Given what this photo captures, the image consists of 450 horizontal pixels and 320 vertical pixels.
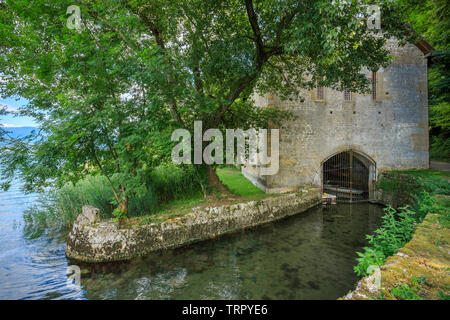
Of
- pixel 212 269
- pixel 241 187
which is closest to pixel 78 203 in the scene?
pixel 212 269

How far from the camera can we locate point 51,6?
6.39m

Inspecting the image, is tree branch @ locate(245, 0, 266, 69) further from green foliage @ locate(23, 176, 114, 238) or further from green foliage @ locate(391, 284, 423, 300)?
green foliage @ locate(23, 176, 114, 238)

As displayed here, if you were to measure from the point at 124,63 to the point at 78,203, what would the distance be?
226 inches

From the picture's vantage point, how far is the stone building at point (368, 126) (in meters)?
12.1

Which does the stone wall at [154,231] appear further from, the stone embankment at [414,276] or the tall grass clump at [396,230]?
the stone embankment at [414,276]

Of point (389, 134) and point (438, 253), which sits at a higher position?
point (389, 134)

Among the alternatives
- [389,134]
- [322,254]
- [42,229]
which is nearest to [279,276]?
[322,254]

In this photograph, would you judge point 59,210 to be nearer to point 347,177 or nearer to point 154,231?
point 154,231

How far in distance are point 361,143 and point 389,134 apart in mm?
1727

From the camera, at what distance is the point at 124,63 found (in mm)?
6527

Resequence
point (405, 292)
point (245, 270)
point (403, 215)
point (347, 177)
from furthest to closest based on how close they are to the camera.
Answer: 1. point (347, 177)
2. point (245, 270)
3. point (403, 215)
4. point (405, 292)
